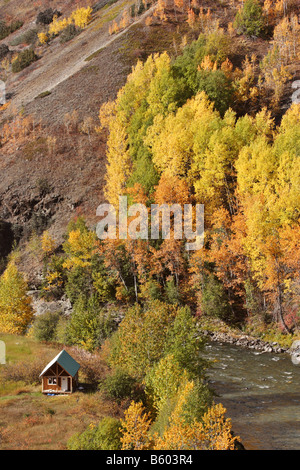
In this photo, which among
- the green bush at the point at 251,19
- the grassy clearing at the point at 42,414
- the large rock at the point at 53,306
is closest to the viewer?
the grassy clearing at the point at 42,414

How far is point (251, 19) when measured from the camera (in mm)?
99312

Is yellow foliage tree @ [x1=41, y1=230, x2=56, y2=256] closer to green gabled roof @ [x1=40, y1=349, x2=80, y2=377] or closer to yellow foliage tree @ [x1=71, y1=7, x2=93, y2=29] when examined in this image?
green gabled roof @ [x1=40, y1=349, x2=80, y2=377]

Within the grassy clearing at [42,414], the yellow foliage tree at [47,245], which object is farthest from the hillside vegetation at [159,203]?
the grassy clearing at [42,414]

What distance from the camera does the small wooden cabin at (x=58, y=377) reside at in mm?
29406

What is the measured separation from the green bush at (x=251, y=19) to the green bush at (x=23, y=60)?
7524 centimetres

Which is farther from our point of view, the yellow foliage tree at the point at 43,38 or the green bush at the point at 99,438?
the yellow foliage tree at the point at 43,38

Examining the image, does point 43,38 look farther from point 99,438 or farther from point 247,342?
point 99,438

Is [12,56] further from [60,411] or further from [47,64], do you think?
[60,411]

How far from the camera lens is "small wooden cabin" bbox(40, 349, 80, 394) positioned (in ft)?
96.5

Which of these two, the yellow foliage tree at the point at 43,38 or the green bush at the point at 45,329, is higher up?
the yellow foliage tree at the point at 43,38

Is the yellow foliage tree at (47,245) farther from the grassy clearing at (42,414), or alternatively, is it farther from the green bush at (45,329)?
the grassy clearing at (42,414)

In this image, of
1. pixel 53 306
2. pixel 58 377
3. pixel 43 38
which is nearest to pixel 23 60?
pixel 43 38

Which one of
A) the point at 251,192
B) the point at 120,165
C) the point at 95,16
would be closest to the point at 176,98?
the point at 120,165

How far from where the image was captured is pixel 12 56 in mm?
155375
